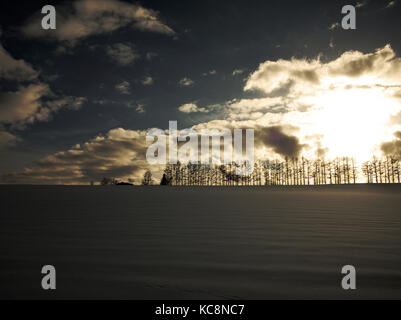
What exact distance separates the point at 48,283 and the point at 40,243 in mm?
2486

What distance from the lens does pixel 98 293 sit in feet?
9.72

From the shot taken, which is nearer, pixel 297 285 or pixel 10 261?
pixel 297 285

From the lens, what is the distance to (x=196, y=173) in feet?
430

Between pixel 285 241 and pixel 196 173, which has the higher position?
pixel 196 173

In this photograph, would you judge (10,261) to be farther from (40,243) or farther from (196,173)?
(196,173)

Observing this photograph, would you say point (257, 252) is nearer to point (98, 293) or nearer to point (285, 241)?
point (285, 241)

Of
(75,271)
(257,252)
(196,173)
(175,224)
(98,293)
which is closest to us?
(98,293)

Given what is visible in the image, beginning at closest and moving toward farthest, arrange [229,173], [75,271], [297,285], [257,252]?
[297,285], [75,271], [257,252], [229,173]

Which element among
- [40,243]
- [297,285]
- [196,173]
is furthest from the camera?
[196,173]

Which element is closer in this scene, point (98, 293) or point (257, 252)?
point (98, 293)
